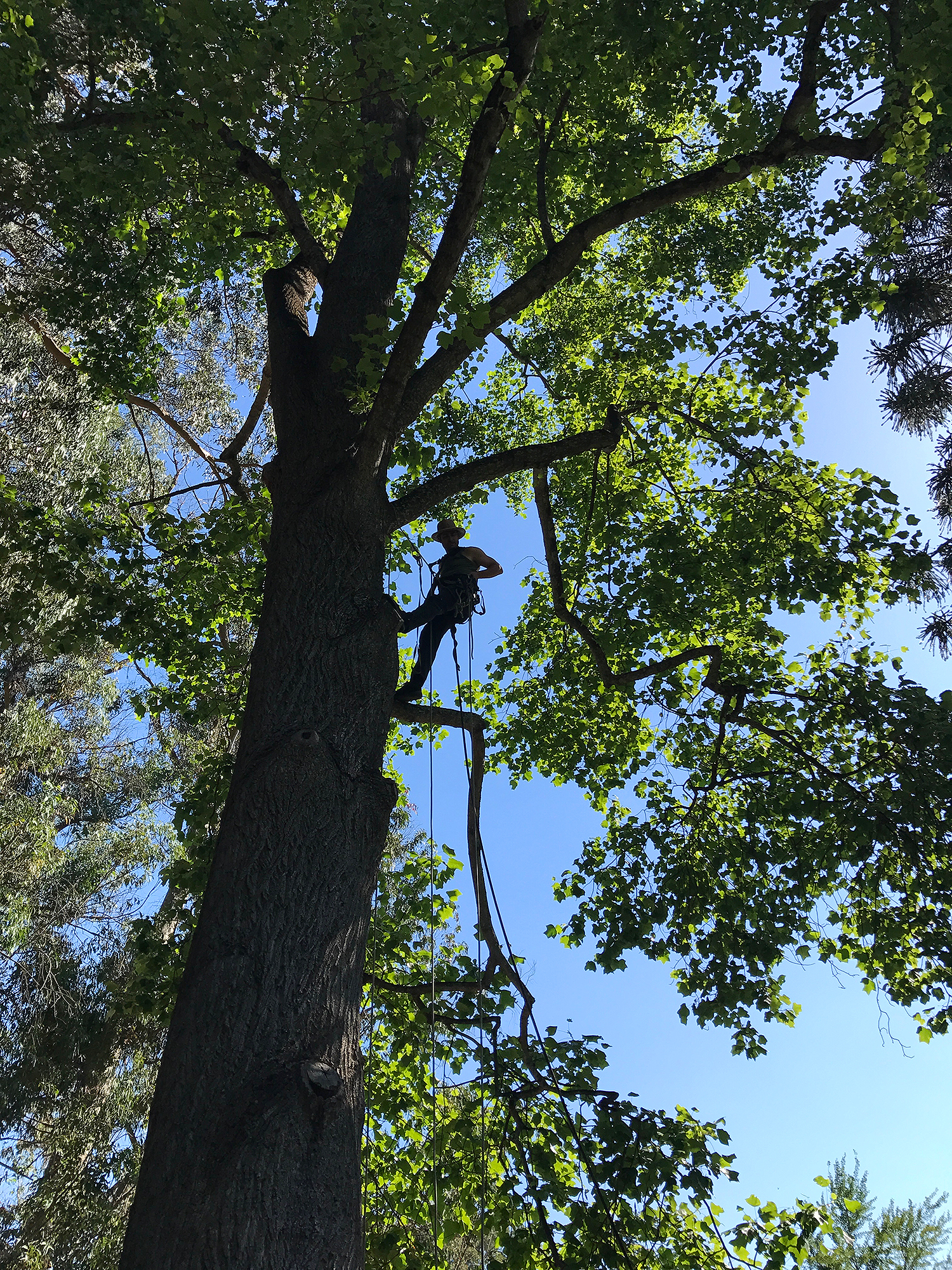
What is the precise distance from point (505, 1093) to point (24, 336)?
10472 mm

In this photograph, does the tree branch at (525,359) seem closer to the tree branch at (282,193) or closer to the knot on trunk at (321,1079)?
the tree branch at (282,193)

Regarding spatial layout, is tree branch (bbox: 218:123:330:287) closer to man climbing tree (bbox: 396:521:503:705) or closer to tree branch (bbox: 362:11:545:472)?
tree branch (bbox: 362:11:545:472)

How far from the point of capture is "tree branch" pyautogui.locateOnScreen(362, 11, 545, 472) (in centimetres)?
323

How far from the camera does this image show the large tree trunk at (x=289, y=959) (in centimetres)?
214

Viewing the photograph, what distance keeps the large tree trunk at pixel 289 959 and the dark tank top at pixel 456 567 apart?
2.42 meters

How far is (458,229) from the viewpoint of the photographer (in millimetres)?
3461

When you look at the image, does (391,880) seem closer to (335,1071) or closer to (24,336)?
(335,1071)

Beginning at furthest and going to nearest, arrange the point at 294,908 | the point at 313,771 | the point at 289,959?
1. the point at 313,771
2. the point at 294,908
3. the point at 289,959

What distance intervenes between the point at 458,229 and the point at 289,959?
2764 millimetres

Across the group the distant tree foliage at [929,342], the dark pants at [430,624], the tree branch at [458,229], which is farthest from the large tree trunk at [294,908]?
the distant tree foliage at [929,342]

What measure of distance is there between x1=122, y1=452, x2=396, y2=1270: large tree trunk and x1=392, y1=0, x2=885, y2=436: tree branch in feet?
2.68

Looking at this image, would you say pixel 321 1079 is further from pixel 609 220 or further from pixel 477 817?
pixel 609 220

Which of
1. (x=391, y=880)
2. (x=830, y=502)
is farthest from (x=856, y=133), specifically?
(x=391, y=880)

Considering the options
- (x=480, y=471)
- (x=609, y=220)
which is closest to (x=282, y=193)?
(x=609, y=220)
